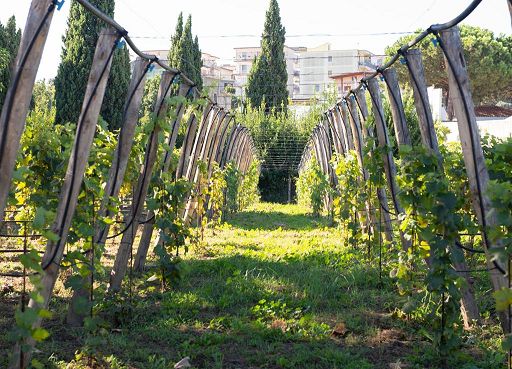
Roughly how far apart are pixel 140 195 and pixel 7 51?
16.1 meters

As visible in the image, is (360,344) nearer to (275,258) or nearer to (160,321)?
(160,321)

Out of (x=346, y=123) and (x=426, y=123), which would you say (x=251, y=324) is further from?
(x=346, y=123)

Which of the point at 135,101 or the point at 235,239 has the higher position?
the point at 135,101

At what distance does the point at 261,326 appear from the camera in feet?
17.5

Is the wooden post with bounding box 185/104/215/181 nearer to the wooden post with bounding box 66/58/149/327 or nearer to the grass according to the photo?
the grass

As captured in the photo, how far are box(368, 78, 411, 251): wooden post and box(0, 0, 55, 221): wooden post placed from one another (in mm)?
3934

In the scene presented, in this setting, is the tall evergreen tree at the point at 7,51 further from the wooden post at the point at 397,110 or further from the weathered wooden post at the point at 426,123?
the weathered wooden post at the point at 426,123

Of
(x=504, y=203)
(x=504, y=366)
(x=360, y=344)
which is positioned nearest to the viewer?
(x=504, y=203)

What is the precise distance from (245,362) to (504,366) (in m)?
1.59

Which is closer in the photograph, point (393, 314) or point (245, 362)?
Answer: point (245, 362)

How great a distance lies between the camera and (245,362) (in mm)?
4566

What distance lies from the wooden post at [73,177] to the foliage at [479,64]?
33019 mm

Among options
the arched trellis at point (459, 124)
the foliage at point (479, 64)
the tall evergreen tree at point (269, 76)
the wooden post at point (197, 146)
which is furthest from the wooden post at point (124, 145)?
the tall evergreen tree at point (269, 76)

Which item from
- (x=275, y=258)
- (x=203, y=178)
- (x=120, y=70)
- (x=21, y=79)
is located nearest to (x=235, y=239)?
(x=203, y=178)
